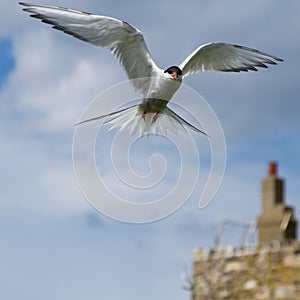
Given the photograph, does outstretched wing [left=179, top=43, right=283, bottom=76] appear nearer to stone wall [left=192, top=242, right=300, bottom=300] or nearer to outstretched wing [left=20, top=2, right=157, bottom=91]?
outstretched wing [left=20, top=2, right=157, bottom=91]

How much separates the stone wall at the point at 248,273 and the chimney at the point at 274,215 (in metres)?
0.48

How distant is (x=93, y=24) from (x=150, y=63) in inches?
28.7

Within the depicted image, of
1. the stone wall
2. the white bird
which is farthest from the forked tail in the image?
the stone wall

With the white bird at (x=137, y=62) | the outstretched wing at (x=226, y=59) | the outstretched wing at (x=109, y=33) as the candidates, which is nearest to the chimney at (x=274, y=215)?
the outstretched wing at (x=226, y=59)

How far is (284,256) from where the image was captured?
15.6m

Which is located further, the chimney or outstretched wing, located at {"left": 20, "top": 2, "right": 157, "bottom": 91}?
the chimney

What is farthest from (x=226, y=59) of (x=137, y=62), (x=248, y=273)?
(x=248, y=273)

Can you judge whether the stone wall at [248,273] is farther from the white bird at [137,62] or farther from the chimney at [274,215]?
the white bird at [137,62]

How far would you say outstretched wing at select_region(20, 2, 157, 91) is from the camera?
890cm

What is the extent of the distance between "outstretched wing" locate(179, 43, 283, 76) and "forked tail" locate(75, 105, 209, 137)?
1.03m

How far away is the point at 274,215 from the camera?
16.7 metres

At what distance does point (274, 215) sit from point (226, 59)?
241 inches

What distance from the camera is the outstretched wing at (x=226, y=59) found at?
10703 millimetres

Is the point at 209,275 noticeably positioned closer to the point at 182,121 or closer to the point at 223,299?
the point at 223,299
